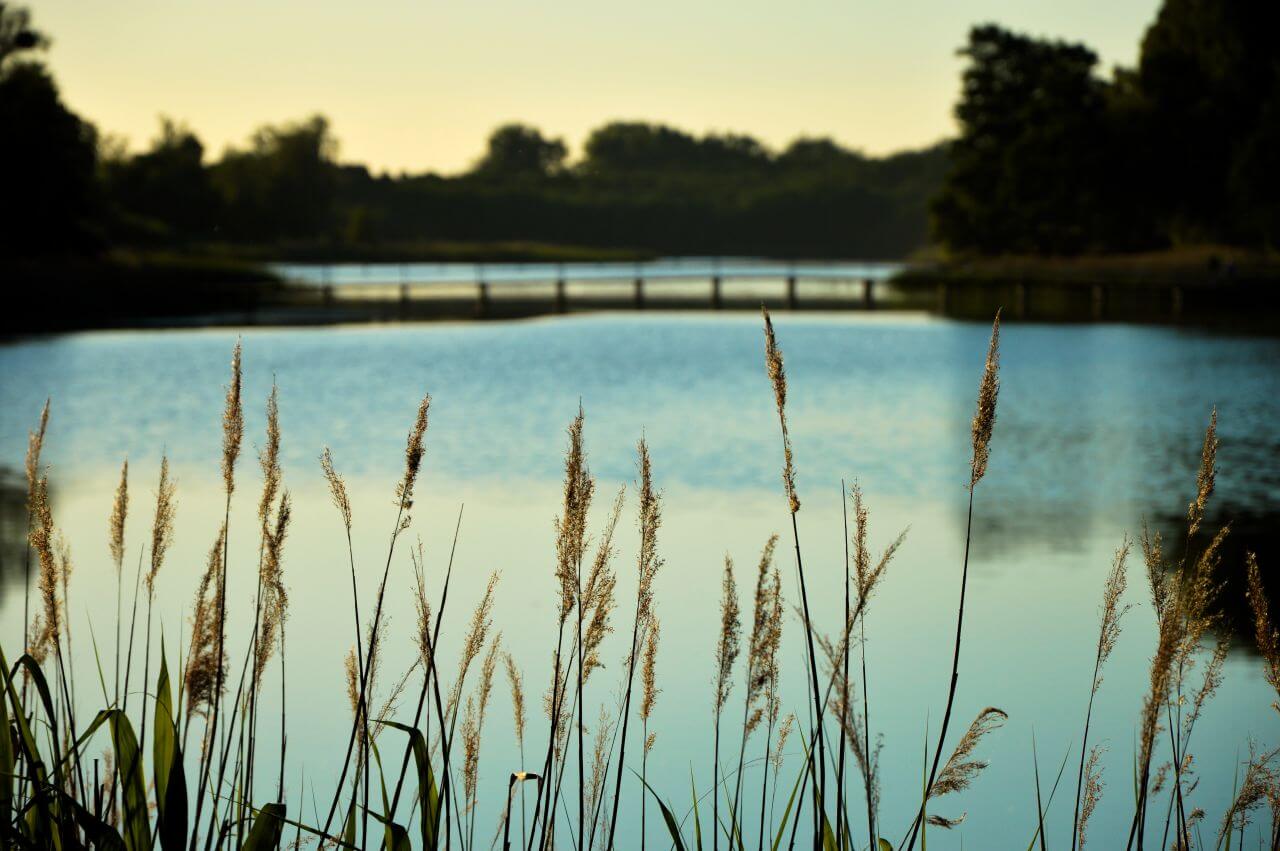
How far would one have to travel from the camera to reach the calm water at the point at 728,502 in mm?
5598

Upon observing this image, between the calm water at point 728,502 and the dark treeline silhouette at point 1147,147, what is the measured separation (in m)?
30.8

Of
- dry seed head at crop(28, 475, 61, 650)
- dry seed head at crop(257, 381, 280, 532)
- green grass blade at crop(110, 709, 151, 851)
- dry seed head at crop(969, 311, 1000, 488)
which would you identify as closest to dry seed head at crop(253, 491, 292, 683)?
dry seed head at crop(257, 381, 280, 532)

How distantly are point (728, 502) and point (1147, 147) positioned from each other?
5017cm

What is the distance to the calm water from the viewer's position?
5.60m

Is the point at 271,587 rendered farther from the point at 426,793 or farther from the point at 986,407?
the point at 986,407

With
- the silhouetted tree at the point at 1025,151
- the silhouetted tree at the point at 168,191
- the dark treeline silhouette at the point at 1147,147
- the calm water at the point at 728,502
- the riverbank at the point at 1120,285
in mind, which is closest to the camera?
the calm water at the point at 728,502

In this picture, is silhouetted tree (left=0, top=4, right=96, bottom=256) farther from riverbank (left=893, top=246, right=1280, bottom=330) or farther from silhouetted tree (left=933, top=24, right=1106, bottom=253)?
silhouetted tree (left=933, top=24, right=1106, bottom=253)

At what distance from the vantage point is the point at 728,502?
11.2m

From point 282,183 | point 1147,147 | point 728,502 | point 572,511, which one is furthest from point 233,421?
point 282,183

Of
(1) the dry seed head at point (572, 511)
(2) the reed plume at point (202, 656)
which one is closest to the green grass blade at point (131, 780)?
(2) the reed plume at point (202, 656)

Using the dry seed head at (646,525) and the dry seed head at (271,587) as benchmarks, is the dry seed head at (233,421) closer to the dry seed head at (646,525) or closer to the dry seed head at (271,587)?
the dry seed head at (271,587)

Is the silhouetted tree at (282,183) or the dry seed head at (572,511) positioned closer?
the dry seed head at (572,511)

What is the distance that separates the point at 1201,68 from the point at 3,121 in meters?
44.3

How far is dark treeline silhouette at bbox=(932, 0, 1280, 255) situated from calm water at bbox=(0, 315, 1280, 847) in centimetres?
3081
